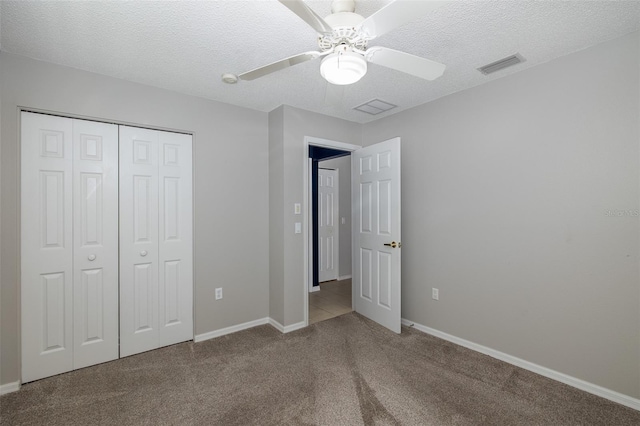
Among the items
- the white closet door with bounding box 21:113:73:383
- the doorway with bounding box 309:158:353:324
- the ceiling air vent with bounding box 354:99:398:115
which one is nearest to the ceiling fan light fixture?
the ceiling air vent with bounding box 354:99:398:115

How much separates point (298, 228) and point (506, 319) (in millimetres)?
2153

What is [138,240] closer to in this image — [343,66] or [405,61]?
[343,66]

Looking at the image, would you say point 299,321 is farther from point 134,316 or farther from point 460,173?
point 460,173

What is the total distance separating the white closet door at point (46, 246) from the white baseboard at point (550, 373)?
3380 millimetres

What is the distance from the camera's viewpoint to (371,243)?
3502 millimetres

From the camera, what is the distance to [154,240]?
9.22 feet

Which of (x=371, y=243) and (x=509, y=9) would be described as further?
(x=371, y=243)

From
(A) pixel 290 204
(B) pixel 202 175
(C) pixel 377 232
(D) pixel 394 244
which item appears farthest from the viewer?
(C) pixel 377 232

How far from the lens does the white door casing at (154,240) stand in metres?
2.67

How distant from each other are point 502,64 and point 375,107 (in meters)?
1.28

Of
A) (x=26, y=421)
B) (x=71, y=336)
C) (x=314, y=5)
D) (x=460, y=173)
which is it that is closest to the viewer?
(x=314, y=5)

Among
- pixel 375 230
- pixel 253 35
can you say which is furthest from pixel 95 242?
pixel 375 230

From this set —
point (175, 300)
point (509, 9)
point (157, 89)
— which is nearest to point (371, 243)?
point (175, 300)

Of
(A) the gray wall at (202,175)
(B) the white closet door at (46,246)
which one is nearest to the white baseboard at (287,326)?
(A) the gray wall at (202,175)
